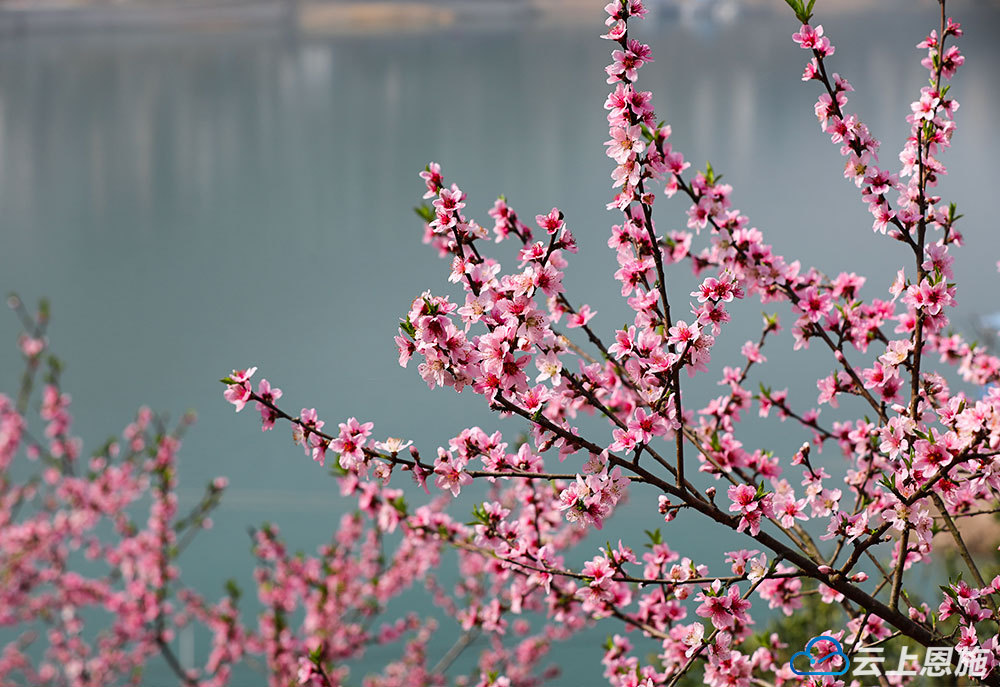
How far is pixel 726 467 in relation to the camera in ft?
3.34

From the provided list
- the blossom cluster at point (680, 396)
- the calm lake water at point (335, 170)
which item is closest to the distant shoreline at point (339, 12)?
the calm lake water at point (335, 170)

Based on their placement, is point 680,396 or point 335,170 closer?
point 680,396

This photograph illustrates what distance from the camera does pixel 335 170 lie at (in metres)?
3.88

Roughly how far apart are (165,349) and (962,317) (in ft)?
10.2

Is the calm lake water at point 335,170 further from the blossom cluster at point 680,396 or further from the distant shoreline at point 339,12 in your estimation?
the blossom cluster at point 680,396

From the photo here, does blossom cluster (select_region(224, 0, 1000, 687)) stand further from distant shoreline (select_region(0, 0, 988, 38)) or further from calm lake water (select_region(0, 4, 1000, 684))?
distant shoreline (select_region(0, 0, 988, 38))

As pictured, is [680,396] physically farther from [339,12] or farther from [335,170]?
[339,12]

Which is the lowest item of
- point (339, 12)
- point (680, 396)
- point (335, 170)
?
point (680, 396)

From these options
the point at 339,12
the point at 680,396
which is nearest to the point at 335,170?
the point at 339,12

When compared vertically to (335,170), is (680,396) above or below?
below

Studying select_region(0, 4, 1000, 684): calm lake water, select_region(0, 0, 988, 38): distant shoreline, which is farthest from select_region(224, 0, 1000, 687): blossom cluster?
select_region(0, 0, 988, 38): distant shoreline

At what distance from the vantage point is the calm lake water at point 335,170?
363 centimetres

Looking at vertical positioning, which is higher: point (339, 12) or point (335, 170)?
point (339, 12)

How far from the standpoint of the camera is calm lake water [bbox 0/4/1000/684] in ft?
11.9
